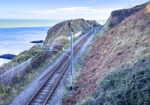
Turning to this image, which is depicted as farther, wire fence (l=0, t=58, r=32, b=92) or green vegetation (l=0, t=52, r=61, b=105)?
wire fence (l=0, t=58, r=32, b=92)

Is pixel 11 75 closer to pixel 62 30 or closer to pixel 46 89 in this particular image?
pixel 46 89

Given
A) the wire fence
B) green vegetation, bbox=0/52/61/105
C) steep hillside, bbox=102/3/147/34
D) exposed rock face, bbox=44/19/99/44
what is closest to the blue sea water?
exposed rock face, bbox=44/19/99/44

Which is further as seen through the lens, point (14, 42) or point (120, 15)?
point (14, 42)

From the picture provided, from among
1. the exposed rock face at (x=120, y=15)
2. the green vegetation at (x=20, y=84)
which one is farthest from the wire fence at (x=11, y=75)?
the exposed rock face at (x=120, y=15)

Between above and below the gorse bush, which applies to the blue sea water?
above

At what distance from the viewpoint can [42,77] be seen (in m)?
18.4

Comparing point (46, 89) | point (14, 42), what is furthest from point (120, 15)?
point (14, 42)

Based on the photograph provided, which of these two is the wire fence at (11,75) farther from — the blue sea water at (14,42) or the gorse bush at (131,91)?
the blue sea water at (14,42)

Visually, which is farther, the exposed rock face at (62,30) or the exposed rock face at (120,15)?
the exposed rock face at (62,30)

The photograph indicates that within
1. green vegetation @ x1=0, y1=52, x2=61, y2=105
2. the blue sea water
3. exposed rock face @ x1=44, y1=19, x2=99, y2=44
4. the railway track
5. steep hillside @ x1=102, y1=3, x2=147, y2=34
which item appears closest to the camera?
the railway track

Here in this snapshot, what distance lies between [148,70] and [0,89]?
13541mm

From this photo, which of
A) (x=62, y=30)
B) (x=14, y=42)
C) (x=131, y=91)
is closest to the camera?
(x=131, y=91)

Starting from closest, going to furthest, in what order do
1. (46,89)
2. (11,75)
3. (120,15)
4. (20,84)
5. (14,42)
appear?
(46,89) < (11,75) < (20,84) < (120,15) < (14,42)

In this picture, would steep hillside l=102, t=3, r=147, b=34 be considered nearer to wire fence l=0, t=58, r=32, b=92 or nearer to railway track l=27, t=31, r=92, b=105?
railway track l=27, t=31, r=92, b=105
